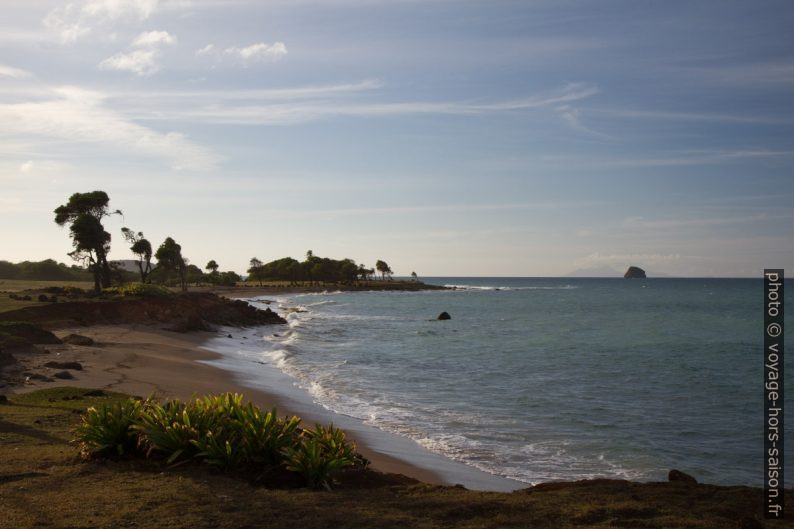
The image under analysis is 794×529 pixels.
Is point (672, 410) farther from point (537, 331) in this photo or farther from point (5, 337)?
point (537, 331)

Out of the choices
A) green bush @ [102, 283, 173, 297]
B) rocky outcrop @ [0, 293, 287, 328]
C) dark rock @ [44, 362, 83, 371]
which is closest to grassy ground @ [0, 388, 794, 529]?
dark rock @ [44, 362, 83, 371]

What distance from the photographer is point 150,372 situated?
64.3 ft

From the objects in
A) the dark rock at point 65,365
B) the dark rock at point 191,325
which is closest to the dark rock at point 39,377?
the dark rock at point 65,365

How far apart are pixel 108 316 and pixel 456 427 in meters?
25.2

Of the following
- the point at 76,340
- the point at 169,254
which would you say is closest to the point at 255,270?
the point at 169,254

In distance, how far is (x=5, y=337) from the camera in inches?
784

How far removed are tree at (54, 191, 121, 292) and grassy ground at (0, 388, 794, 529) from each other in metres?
41.2

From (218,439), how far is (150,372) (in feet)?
40.4

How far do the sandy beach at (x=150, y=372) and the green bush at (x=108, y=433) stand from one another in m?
1.48

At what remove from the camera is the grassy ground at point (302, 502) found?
21.2ft

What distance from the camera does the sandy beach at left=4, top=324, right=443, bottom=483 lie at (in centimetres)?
1419

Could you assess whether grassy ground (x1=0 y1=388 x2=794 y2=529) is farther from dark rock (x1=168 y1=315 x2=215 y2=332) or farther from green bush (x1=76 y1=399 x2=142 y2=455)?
dark rock (x1=168 y1=315 x2=215 y2=332)

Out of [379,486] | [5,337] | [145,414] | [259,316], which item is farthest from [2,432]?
[259,316]

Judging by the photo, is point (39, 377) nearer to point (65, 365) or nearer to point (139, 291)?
point (65, 365)
